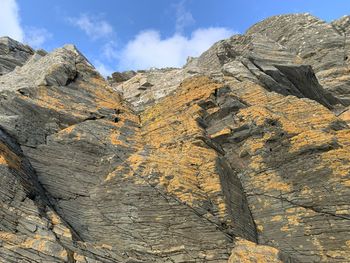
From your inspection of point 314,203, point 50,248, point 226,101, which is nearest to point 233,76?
point 226,101

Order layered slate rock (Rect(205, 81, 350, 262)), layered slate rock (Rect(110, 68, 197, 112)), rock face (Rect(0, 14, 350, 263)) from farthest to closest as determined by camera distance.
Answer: layered slate rock (Rect(110, 68, 197, 112)) → layered slate rock (Rect(205, 81, 350, 262)) → rock face (Rect(0, 14, 350, 263))

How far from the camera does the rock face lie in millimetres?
18219

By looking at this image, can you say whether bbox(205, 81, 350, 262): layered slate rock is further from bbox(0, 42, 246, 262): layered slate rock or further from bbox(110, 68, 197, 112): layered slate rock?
bbox(110, 68, 197, 112): layered slate rock

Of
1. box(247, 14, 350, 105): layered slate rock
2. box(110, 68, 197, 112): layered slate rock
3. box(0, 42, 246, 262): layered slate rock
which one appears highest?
box(247, 14, 350, 105): layered slate rock

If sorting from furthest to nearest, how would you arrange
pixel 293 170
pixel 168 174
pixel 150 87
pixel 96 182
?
pixel 150 87 → pixel 293 170 → pixel 96 182 → pixel 168 174

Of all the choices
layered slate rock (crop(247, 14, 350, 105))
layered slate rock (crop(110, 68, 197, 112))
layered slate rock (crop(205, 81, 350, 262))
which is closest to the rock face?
layered slate rock (crop(205, 81, 350, 262))

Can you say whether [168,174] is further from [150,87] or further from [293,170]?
[150,87]

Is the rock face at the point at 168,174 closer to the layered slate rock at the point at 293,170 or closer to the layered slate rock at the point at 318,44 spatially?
the layered slate rock at the point at 293,170

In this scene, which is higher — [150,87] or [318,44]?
[318,44]

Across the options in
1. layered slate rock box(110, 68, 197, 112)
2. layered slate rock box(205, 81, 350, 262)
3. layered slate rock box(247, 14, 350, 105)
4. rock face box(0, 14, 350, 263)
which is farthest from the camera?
layered slate rock box(247, 14, 350, 105)

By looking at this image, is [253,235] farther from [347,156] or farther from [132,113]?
[132,113]

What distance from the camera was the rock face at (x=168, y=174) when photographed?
18.2 metres

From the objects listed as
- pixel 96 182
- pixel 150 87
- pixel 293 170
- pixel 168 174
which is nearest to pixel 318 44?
pixel 150 87

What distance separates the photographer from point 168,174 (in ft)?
70.4
